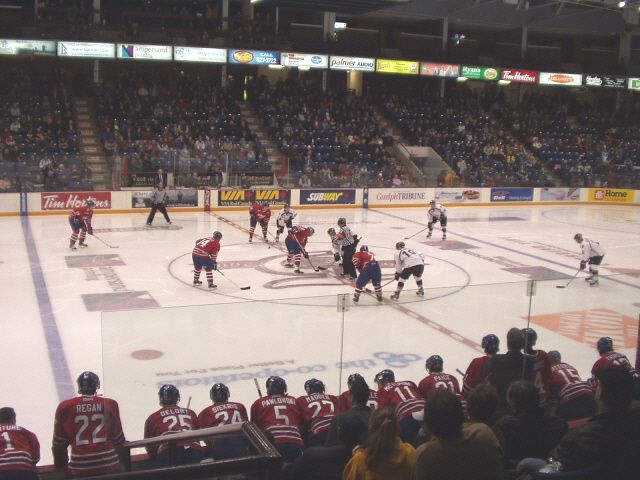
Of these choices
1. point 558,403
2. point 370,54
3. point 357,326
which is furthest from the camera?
point 370,54

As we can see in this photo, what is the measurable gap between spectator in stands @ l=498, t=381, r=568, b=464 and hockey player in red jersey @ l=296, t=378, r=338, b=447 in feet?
4.54

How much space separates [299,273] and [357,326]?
324 inches

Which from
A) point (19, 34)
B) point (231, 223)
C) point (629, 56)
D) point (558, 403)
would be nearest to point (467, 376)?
point (558, 403)

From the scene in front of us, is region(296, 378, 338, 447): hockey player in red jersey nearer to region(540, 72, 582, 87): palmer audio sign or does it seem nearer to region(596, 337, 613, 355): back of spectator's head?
region(596, 337, 613, 355): back of spectator's head

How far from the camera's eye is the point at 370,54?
30.9 metres

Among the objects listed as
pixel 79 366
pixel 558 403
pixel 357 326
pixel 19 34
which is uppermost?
pixel 19 34

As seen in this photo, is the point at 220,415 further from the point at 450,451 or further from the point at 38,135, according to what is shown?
the point at 38,135

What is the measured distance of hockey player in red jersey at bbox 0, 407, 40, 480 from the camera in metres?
4.02

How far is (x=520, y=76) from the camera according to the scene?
33438mm

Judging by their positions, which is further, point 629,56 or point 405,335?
point 629,56

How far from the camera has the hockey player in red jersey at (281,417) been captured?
462cm

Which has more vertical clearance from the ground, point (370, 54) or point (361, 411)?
point (370, 54)

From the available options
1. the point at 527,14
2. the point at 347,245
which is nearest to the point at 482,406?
the point at 347,245

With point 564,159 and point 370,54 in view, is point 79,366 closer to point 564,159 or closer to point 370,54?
point 370,54
